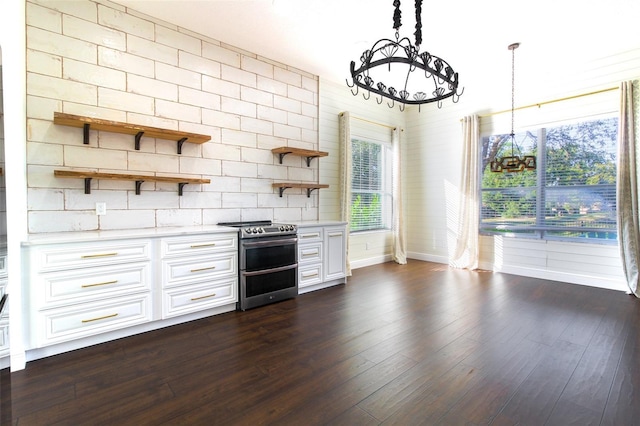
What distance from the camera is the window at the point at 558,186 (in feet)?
14.2

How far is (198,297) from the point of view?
10.4 ft

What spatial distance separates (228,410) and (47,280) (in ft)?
5.80

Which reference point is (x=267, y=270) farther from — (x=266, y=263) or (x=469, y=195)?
(x=469, y=195)

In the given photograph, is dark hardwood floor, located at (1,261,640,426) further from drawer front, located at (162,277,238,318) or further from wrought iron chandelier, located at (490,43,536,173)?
wrought iron chandelier, located at (490,43,536,173)

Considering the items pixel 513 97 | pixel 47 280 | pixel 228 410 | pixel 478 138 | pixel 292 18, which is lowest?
pixel 228 410

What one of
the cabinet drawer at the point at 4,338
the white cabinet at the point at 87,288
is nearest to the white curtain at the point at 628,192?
the white cabinet at the point at 87,288

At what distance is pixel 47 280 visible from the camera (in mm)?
2406

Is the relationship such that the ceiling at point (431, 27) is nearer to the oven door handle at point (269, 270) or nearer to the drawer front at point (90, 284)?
the drawer front at point (90, 284)

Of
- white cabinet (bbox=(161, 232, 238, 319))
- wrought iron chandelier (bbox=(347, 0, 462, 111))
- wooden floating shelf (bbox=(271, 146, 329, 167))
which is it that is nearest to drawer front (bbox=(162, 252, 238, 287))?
white cabinet (bbox=(161, 232, 238, 319))

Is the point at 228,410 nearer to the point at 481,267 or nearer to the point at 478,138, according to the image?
the point at 481,267

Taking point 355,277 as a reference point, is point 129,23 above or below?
above

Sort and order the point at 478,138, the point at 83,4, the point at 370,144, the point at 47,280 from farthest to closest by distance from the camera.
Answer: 1. the point at 370,144
2. the point at 478,138
3. the point at 83,4
4. the point at 47,280

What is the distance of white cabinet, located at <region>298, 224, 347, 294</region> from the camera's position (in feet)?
13.5

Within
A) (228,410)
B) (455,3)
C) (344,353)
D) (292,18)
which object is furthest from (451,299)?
(292,18)
